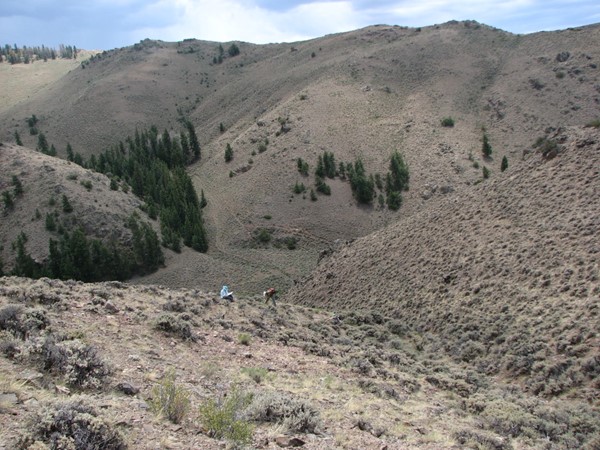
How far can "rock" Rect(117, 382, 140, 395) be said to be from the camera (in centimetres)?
1118

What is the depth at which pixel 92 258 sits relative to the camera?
58406mm

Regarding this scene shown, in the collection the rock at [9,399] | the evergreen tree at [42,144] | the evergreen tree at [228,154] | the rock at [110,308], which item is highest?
the evergreen tree at [42,144]

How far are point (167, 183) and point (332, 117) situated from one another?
33605 mm

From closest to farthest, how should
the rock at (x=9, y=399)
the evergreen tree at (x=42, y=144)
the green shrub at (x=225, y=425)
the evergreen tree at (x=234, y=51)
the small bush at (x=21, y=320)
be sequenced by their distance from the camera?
the rock at (x=9, y=399) < the green shrub at (x=225, y=425) < the small bush at (x=21, y=320) < the evergreen tree at (x=42, y=144) < the evergreen tree at (x=234, y=51)

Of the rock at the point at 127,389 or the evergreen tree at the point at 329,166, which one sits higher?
the evergreen tree at the point at 329,166

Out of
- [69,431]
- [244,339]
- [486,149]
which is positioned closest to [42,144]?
[486,149]

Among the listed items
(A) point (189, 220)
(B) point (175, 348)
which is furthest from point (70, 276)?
(B) point (175, 348)

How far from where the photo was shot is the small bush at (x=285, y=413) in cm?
1093

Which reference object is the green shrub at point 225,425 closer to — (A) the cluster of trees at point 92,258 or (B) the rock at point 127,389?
(B) the rock at point 127,389

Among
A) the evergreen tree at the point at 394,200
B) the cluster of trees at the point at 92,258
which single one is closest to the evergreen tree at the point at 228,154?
the cluster of trees at the point at 92,258

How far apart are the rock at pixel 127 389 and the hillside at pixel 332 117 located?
43.6 meters

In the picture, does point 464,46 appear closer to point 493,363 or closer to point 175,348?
point 493,363

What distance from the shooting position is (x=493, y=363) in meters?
22.5

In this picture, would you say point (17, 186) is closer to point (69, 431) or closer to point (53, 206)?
point (53, 206)
